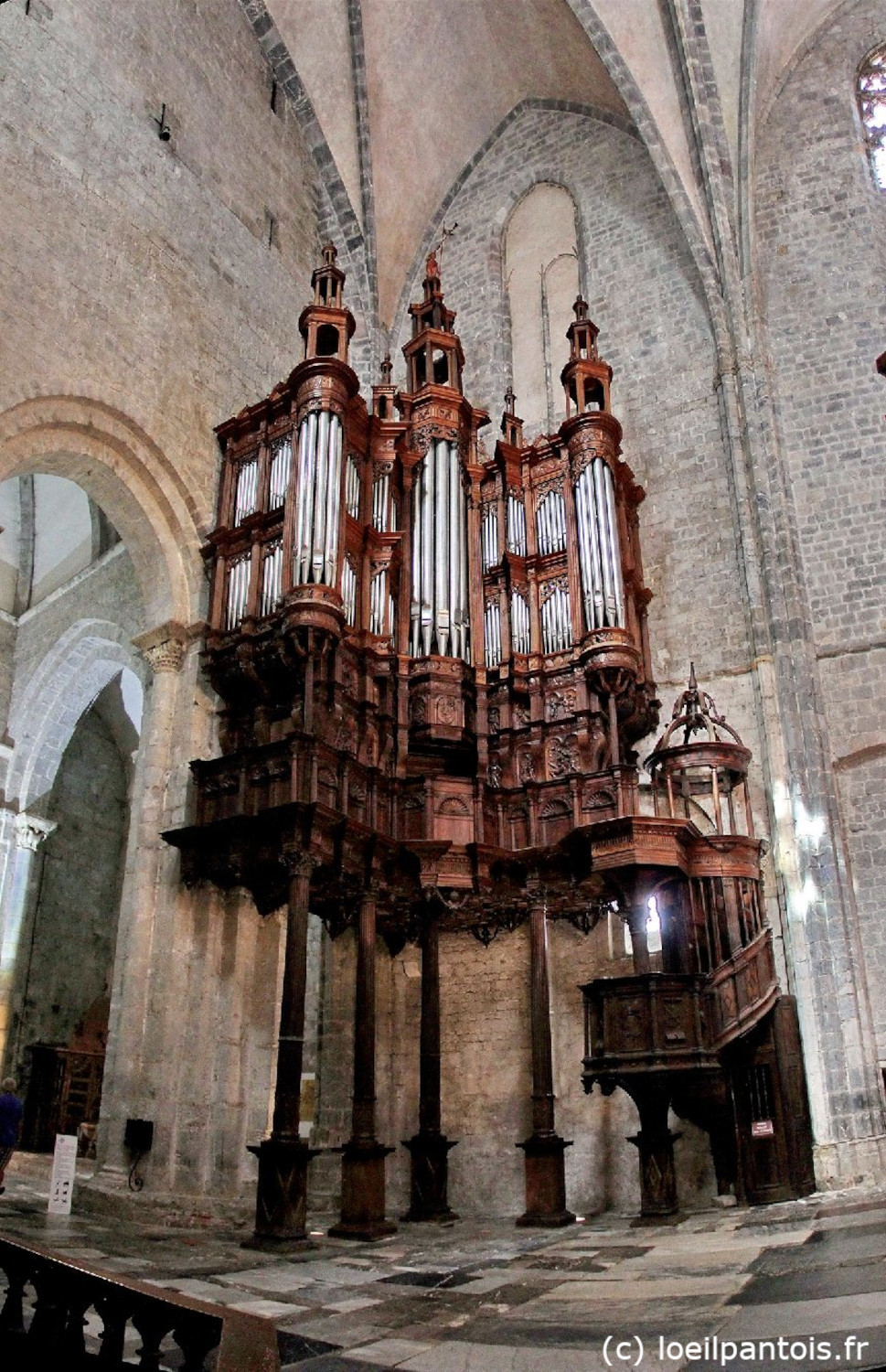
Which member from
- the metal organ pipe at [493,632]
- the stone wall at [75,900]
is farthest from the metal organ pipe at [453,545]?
the stone wall at [75,900]

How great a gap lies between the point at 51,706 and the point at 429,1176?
889cm

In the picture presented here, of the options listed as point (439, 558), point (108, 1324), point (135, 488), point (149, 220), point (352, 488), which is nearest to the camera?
point (108, 1324)

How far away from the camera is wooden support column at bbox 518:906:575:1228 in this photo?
1050 cm

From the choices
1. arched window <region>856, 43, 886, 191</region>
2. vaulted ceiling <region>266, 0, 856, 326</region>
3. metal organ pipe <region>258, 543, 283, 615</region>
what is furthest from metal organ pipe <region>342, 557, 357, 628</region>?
arched window <region>856, 43, 886, 191</region>

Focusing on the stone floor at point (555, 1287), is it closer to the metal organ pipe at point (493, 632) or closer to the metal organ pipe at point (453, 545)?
the metal organ pipe at point (493, 632)

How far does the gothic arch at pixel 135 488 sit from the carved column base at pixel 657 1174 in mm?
7431

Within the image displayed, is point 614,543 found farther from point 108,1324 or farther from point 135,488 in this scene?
point 108,1324

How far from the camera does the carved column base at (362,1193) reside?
31.8 ft

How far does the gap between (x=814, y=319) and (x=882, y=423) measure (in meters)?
2.05

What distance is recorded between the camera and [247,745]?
11.8 metres

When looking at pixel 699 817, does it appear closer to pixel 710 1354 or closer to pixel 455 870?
pixel 455 870

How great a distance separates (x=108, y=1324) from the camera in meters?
2.80

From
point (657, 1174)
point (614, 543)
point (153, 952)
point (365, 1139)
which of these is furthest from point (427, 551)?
point (657, 1174)

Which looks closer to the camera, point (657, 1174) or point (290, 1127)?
point (290, 1127)
